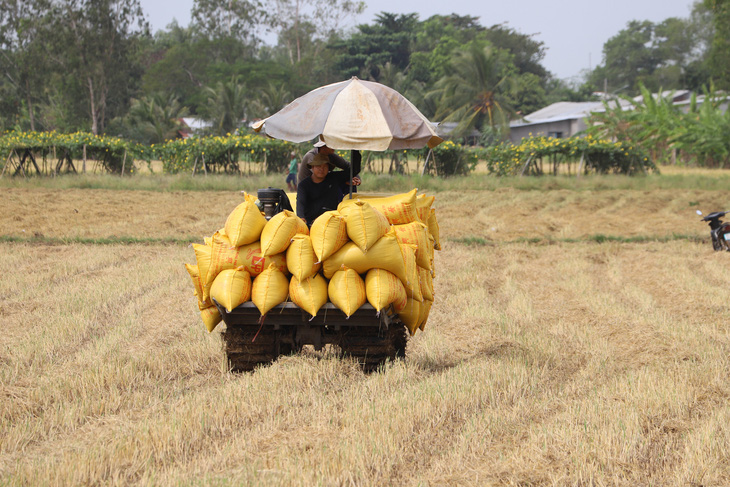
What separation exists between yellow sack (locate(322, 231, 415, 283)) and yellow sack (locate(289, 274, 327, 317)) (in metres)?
0.13

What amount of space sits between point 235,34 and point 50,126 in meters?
17.7

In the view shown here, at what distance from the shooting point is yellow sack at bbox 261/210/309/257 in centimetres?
517

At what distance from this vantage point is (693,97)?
3753 centimetres

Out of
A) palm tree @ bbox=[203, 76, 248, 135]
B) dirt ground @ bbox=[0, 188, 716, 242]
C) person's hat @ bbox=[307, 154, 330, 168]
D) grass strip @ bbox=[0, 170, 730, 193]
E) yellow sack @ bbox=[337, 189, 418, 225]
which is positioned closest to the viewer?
yellow sack @ bbox=[337, 189, 418, 225]

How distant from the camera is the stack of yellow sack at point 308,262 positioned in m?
5.12

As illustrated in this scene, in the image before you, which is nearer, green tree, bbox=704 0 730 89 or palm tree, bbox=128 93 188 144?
green tree, bbox=704 0 730 89

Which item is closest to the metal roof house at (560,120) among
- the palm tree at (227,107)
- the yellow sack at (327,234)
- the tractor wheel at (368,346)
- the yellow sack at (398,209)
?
the palm tree at (227,107)

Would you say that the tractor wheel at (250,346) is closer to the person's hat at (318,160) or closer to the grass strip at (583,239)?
the person's hat at (318,160)

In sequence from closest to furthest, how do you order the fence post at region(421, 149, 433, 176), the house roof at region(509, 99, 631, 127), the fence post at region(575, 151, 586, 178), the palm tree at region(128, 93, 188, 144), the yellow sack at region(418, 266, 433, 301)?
the yellow sack at region(418, 266, 433, 301) → the fence post at region(575, 151, 586, 178) → the fence post at region(421, 149, 433, 176) → the palm tree at region(128, 93, 188, 144) → the house roof at region(509, 99, 631, 127)

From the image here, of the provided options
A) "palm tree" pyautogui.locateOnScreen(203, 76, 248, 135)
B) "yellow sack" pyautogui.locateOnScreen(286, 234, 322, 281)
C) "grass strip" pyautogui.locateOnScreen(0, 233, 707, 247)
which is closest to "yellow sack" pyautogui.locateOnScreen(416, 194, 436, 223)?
"yellow sack" pyautogui.locateOnScreen(286, 234, 322, 281)

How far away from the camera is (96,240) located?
1367 cm

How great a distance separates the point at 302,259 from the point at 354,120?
4.20 feet

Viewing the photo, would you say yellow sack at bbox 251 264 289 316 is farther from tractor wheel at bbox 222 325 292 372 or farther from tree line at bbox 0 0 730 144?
tree line at bbox 0 0 730 144

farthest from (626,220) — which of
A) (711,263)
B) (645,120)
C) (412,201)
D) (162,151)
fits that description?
(645,120)
